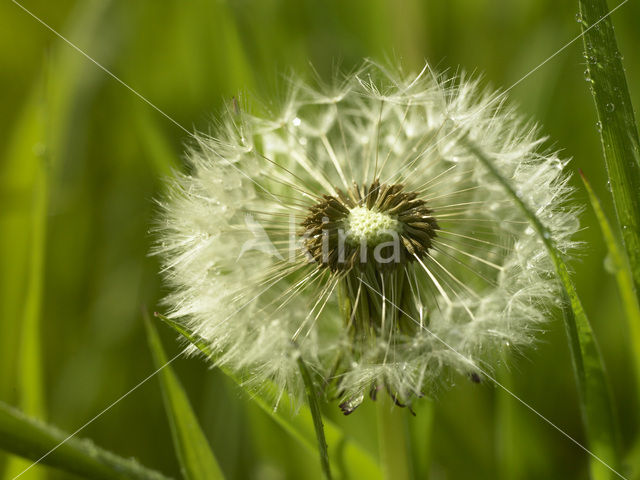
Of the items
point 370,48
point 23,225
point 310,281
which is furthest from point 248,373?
point 370,48

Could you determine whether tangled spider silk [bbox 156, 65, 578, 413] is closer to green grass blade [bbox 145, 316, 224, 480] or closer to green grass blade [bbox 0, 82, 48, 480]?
green grass blade [bbox 145, 316, 224, 480]

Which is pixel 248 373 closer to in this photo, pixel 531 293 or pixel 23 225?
pixel 531 293

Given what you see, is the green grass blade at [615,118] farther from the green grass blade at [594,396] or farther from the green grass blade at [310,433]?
the green grass blade at [310,433]

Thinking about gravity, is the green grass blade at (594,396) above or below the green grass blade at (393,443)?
above

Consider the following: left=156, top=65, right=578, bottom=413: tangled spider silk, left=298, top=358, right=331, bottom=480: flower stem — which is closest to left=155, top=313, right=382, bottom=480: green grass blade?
left=156, top=65, right=578, bottom=413: tangled spider silk

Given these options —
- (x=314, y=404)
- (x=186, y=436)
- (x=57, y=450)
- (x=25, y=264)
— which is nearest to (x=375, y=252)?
(x=314, y=404)

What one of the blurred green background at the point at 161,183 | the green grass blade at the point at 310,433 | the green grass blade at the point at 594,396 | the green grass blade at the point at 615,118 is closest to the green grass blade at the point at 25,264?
the blurred green background at the point at 161,183
